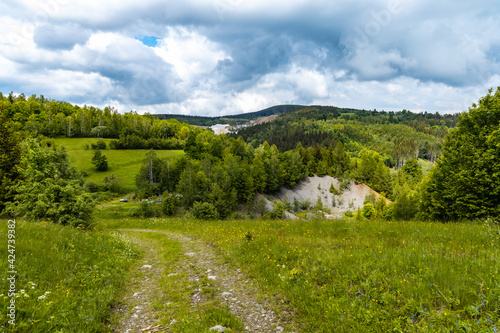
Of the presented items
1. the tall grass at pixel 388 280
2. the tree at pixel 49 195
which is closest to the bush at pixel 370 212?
the tall grass at pixel 388 280

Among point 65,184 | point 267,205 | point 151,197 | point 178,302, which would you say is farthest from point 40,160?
point 267,205

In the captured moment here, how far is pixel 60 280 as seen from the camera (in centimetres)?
714

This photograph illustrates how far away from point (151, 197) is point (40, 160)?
251 ft

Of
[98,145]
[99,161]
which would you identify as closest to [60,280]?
[99,161]

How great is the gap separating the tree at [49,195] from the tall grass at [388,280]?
11.8 metres

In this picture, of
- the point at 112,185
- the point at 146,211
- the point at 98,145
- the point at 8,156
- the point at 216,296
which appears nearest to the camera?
the point at 216,296

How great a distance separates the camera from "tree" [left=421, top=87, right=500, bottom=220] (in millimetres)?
21516

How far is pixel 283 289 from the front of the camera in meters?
7.10

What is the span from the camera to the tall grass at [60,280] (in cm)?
527

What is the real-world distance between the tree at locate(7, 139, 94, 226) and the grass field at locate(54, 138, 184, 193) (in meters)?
87.6

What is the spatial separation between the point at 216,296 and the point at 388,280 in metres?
4.92

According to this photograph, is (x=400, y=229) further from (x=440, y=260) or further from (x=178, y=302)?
(x=178, y=302)

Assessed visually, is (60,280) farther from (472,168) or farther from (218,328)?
(472,168)

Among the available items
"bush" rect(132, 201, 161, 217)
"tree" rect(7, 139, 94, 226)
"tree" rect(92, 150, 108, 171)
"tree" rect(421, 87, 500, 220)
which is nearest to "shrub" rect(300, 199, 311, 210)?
"bush" rect(132, 201, 161, 217)
